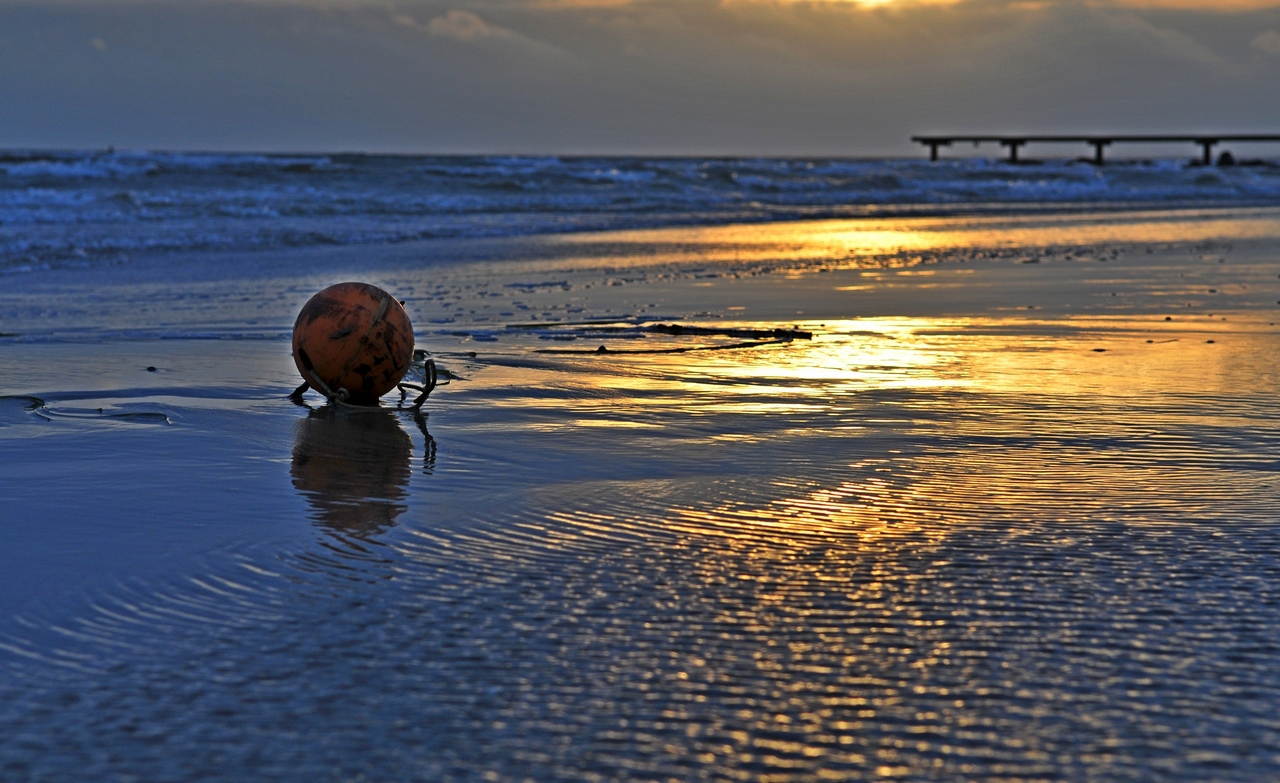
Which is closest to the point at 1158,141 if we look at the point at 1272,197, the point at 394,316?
the point at 1272,197

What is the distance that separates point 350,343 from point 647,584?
116 inches

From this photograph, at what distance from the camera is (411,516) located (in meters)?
4.11

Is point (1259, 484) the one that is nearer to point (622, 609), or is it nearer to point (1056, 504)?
point (1056, 504)

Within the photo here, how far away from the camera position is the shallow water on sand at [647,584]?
8.13 ft

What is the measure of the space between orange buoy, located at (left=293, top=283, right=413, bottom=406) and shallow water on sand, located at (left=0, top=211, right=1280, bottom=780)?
15 cm

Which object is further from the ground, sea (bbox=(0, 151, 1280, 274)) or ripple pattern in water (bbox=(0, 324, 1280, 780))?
sea (bbox=(0, 151, 1280, 274))

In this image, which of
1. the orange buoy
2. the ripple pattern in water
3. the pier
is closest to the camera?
the ripple pattern in water

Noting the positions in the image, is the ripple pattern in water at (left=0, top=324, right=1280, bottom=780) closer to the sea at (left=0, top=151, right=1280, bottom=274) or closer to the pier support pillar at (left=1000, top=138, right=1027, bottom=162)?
the sea at (left=0, top=151, right=1280, bottom=274)

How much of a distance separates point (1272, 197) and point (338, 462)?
37.3 meters

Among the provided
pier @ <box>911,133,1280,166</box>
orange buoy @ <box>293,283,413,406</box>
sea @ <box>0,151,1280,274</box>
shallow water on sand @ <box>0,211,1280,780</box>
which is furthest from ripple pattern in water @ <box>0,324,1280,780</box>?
pier @ <box>911,133,1280,166</box>

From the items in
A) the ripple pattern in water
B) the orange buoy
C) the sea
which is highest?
the sea

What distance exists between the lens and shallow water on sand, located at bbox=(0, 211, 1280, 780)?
248 centimetres

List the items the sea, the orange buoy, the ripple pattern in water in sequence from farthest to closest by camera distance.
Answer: the sea < the orange buoy < the ripple pattern in water

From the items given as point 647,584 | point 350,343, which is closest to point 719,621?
point 647,584
